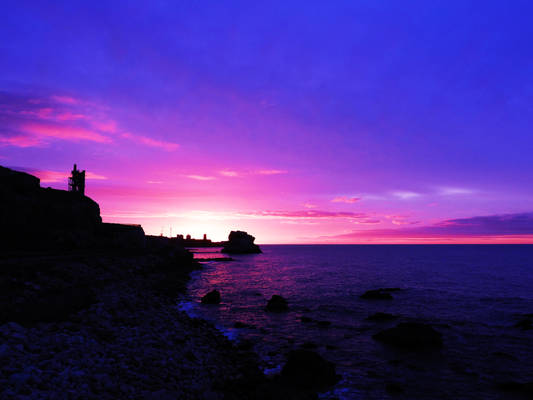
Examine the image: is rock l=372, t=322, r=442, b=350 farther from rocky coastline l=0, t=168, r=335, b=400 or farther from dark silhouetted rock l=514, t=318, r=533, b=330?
dark silhouetted rock l=514, t=318, r=533, b=330

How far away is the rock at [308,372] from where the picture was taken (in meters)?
15.6

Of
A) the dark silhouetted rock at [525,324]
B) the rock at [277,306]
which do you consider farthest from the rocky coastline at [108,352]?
the dark silhouetted rock at [525,324]

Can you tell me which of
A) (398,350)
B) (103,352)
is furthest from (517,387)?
(103,352)

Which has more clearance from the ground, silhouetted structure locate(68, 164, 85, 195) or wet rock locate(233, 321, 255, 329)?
silhouetted structure locate(68, 164, 85, 195)

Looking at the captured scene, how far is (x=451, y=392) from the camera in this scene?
15.8 metres

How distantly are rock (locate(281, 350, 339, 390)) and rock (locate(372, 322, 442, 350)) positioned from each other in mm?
8420

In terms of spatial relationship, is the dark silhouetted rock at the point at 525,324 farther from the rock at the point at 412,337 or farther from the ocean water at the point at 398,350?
the rock at the point at 412,337

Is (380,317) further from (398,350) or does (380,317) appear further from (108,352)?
(108,352)

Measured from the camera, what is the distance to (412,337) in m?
22.5

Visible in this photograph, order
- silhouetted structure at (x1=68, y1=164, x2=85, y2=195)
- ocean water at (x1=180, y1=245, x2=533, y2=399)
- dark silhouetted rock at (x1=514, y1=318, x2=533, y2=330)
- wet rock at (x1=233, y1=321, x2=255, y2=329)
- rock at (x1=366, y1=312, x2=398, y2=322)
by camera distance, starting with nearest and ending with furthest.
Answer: ocean water at (x1=180, y1=245, x2=533, y2=399) → wet rock at (x1=233, y1=321, x2=255, y2=329) → dark silhouetted rock at (x1=514, y1=318, x2=533, y2=330) → rock at (x1=366, y1=312, x2=398, y2=322) → silhouetted structure at (x1=68, y1=164, x2=85, y2=195)

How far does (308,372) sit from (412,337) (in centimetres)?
1066

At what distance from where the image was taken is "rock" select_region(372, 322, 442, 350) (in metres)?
22.3

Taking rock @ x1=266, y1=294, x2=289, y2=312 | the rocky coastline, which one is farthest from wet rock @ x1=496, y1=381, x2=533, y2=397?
rock @ x1=266, y1=294, x2=289, y2=312

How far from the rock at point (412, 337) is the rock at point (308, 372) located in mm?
8420
